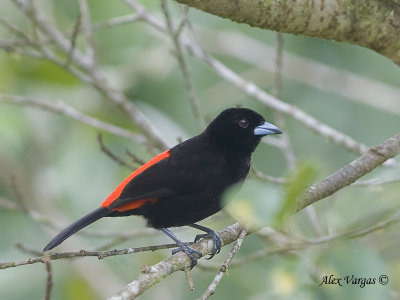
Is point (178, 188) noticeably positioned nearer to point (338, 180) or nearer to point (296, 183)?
point (338, 180)

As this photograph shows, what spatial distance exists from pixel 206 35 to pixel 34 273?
293cm

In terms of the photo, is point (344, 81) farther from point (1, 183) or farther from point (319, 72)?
point (1, 183)

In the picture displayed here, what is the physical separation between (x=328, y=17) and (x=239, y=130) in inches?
51.0

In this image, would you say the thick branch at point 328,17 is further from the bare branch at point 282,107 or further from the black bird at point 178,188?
the bare branch at point 282,107

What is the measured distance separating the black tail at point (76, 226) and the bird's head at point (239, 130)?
0.84 m

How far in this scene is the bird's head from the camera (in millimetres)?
4059

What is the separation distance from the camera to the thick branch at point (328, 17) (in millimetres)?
2756

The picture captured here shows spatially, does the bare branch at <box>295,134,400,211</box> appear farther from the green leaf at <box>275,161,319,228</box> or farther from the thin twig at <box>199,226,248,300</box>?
the green leaf at <box>275,161,319,228</box>

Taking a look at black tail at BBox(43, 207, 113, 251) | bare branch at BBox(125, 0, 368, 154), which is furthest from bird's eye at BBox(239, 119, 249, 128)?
black tail at BBox(43, 207, 113, 251)

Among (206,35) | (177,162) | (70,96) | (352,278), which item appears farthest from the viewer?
(206,35)

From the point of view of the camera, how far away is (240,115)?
4.17 m

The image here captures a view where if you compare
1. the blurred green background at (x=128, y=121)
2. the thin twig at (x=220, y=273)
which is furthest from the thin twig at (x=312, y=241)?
the blurred green background at (x=128, y=121)

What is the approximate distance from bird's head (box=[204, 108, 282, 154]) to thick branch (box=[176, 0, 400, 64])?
3.49 ft

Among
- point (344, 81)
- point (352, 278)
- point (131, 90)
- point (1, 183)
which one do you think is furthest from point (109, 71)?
point (352, 278)
